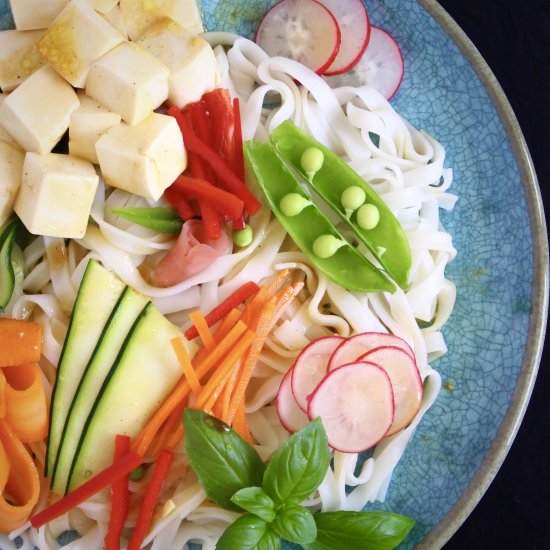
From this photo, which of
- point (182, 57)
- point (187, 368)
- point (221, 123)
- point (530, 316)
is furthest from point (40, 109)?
point (530, 316)

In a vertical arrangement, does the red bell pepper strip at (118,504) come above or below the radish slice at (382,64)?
below

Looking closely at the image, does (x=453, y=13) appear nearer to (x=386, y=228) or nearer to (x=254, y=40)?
(x=254, y=40)

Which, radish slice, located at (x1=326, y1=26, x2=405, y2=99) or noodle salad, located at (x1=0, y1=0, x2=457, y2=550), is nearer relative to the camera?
noodle salad, located at (x1=0, y1=0, x2=457, y2=550)

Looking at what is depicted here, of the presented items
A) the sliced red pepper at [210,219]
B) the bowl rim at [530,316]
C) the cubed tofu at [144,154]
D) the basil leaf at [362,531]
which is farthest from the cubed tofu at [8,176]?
the bowl rim at [530,316]

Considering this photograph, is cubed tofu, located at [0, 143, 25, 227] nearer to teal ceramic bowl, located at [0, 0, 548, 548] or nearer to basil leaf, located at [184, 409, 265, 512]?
teal ceramic bowl, located at [0, 0, 548, 548]

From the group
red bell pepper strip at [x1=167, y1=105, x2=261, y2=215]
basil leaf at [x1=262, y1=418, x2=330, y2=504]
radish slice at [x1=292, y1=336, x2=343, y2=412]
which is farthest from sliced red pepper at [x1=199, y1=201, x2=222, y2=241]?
basil leaf at [x1=262, y1=418, x2=330, y2=504]

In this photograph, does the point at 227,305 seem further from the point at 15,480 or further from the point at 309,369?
the point at 15,480

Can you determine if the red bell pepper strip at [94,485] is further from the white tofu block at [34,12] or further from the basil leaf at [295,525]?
the white tofu block at [34,12]
